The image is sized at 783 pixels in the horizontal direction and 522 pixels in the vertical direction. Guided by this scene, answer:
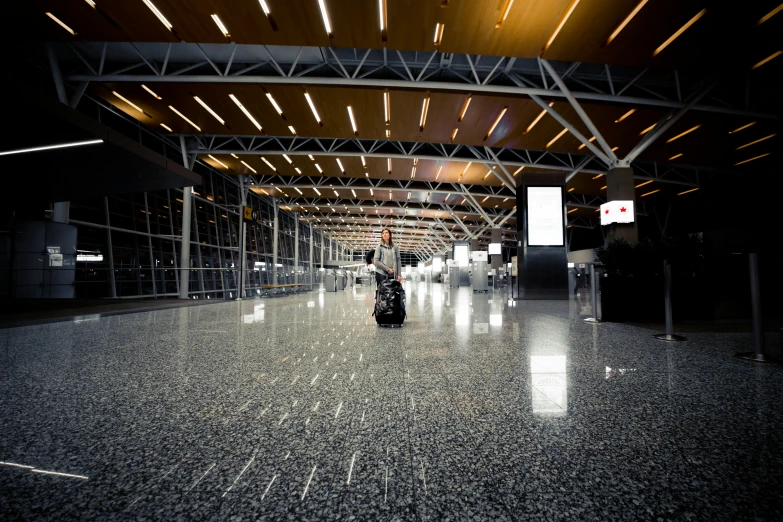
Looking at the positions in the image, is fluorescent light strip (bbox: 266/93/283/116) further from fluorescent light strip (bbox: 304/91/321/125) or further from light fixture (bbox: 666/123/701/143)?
light fixture (bbox: 666/123/701/143)

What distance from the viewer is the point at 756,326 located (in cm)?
342

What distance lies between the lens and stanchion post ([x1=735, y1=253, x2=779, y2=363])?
339 cm

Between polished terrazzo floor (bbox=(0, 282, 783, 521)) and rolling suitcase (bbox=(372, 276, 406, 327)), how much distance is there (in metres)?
2.29

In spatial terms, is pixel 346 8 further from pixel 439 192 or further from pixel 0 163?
pixel 439 192

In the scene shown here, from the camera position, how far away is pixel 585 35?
31.6 ft

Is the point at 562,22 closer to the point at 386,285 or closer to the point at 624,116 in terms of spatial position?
the point at 624,116

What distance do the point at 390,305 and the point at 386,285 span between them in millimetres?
382

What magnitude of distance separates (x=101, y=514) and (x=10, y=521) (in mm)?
267

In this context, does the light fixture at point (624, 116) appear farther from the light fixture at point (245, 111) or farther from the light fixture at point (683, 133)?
the light fixture at point (245, 111)

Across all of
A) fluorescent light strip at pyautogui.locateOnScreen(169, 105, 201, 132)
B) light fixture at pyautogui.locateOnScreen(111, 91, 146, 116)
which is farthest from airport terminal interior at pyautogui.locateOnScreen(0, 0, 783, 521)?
light fixture at pyautogui.locateOnScreen(111, 91, 146, 116)

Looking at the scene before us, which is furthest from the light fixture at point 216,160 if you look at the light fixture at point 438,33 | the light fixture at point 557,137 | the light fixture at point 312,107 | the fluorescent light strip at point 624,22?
the fluorescent light strip at point 624,22

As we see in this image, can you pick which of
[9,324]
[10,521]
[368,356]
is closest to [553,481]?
[10,521]

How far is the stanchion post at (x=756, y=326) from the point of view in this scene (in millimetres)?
3389

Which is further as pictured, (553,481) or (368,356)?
(368,356)
